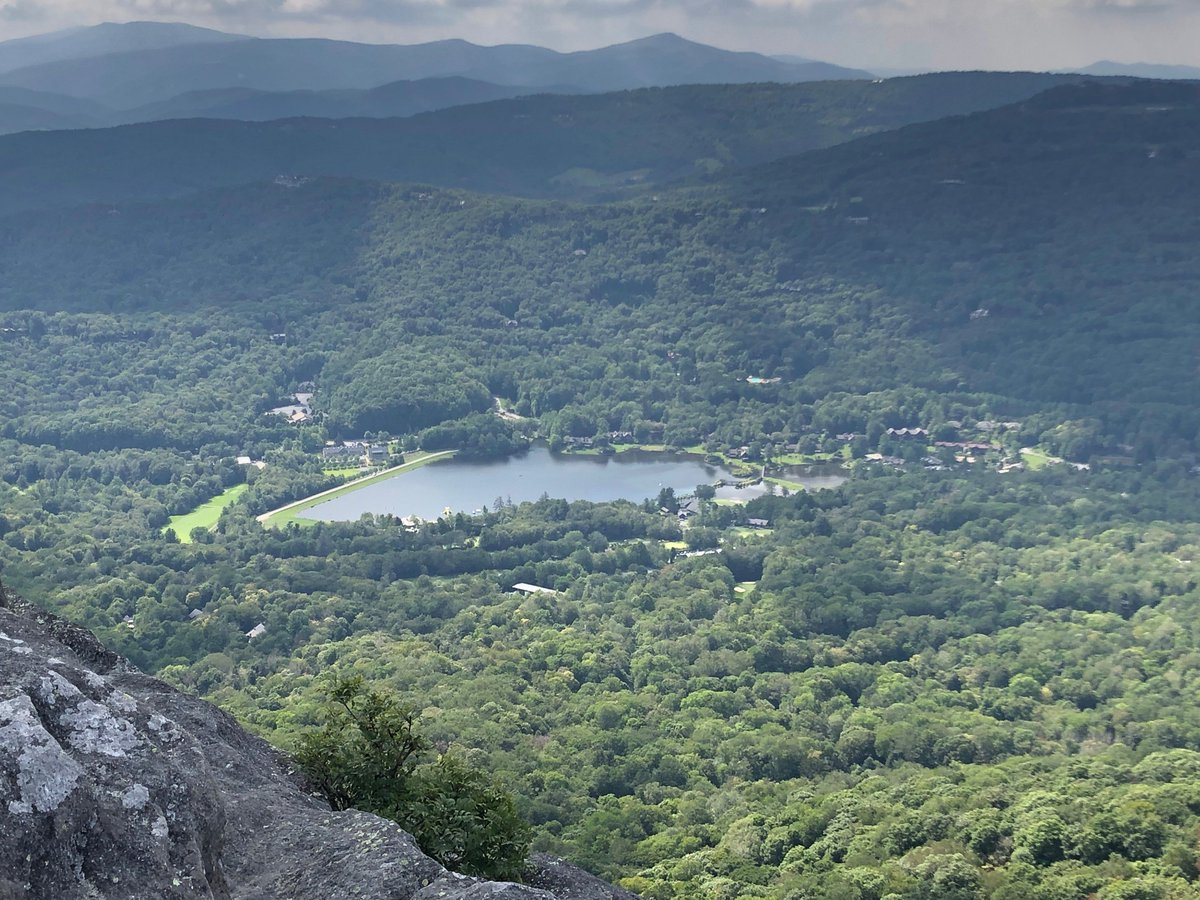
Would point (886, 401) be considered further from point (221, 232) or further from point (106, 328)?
point (221, 232)

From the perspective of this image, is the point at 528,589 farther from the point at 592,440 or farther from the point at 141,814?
the point at 141,814

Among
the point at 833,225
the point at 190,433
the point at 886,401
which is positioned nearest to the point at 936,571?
the point at 886,401

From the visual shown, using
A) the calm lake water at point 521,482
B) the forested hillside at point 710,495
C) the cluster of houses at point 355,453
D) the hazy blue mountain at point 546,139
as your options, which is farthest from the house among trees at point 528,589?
the hazy blue mountain at point 546,139

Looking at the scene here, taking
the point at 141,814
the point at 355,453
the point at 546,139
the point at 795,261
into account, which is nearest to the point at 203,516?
the point at 355,453

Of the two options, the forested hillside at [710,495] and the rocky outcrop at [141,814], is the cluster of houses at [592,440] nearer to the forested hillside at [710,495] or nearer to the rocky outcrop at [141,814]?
the forested hillside at [710,495]

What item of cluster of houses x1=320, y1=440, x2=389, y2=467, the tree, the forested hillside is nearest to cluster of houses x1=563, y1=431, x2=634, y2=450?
the forested hillside

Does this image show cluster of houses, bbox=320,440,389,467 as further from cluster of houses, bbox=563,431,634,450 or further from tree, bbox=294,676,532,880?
tree, bbox=294,676,532,880
